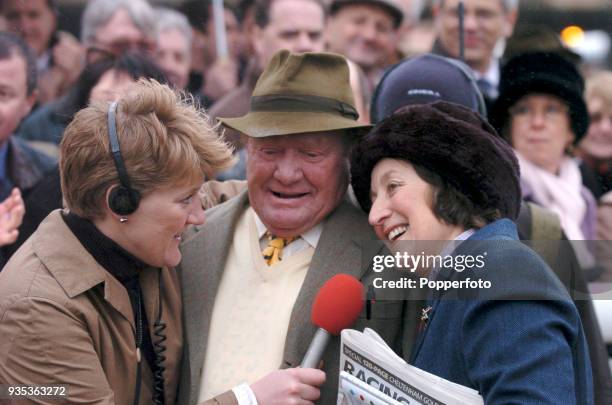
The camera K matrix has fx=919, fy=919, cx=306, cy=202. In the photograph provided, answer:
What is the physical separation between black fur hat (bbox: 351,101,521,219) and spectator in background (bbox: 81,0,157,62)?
2.84 metres

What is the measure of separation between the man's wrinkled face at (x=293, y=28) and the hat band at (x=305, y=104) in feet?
6.59

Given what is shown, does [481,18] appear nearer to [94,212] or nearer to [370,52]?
[370,52]

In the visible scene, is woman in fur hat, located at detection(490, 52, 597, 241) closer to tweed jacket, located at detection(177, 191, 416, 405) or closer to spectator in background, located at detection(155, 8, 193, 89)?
tweed jacket, located at detection(177, 191, 416, 405)

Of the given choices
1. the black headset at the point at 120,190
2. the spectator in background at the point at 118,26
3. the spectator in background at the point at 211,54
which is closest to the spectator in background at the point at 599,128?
the spectator in background at the point at 211,54

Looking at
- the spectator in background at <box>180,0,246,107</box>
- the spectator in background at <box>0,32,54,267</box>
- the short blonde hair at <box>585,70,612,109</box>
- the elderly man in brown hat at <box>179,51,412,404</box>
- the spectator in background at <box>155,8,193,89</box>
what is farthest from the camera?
the spectator in background at <box>180,0,246,107</box>

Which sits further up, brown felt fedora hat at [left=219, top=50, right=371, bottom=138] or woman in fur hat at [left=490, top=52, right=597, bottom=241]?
woman in fur hat at [left=490, top=52, right=597, bottom=241]

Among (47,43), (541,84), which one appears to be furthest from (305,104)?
(47,43)

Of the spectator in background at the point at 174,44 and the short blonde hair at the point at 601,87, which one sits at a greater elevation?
the spectator in background at the point at 174,44

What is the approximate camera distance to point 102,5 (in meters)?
5.16

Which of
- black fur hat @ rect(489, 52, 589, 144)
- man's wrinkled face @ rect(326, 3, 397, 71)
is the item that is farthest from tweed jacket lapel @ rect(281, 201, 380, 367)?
man's wrinkled face @ rect(326, 3, 397, 71)

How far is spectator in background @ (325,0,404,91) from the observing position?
521 centimetres

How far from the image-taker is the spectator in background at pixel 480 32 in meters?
4.32

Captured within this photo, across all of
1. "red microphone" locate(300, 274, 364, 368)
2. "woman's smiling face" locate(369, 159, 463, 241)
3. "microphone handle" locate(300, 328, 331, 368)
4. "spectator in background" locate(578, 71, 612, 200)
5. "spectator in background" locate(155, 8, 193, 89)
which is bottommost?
"microphone handle" locate(300, 328, 331, 368)

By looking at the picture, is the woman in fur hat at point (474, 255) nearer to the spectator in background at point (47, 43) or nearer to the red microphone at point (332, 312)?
the red microphone at point (332, 312)
